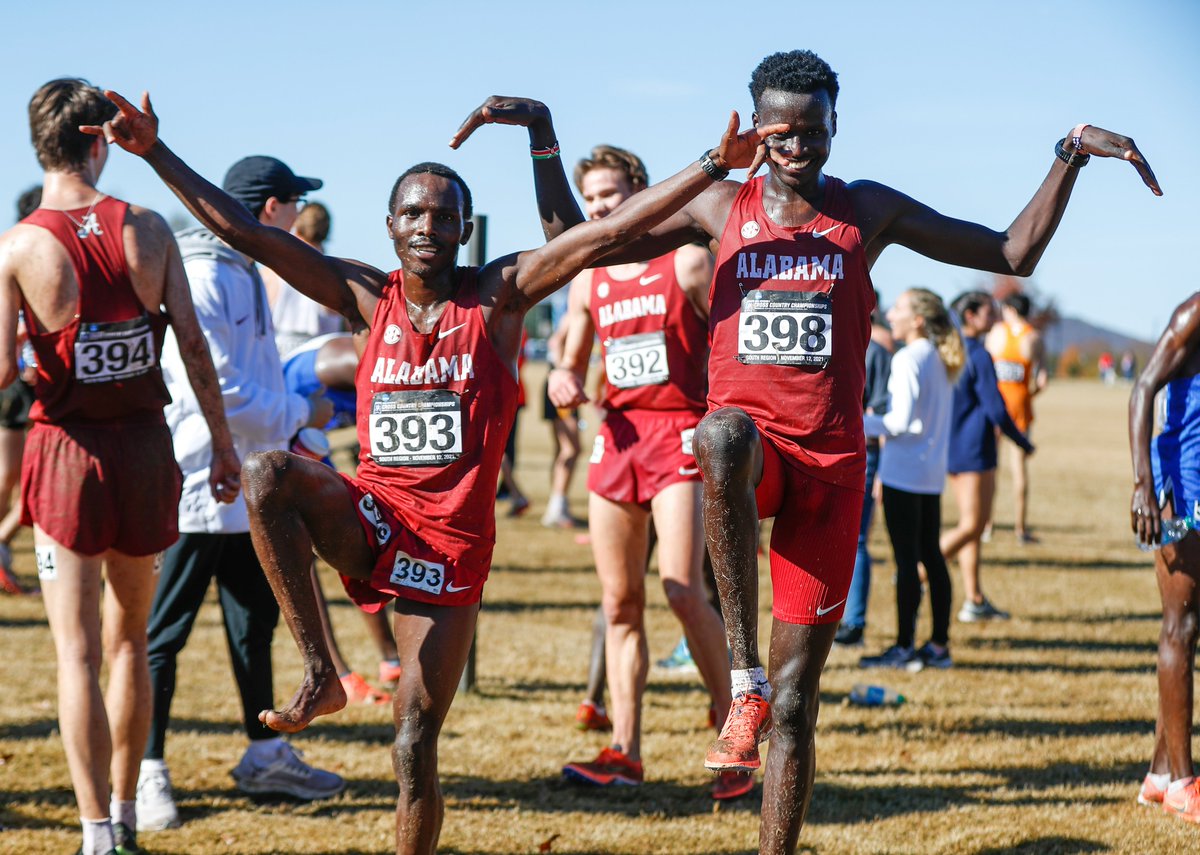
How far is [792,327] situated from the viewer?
3838 millimetres

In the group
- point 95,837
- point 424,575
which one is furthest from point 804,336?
point 95,837

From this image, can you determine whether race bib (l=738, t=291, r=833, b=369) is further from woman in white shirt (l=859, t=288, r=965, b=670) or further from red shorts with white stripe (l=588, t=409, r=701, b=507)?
woman in white shirt (l=859, t=288, r=965, b=670)

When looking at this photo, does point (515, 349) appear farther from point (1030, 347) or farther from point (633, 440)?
point (1030, 347)

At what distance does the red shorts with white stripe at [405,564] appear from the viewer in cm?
392

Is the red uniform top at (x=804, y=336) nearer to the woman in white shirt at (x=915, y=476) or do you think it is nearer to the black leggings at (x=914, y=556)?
the woman in white shirt at (x=915, y=476)

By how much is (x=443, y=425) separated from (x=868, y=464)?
18.3 feet

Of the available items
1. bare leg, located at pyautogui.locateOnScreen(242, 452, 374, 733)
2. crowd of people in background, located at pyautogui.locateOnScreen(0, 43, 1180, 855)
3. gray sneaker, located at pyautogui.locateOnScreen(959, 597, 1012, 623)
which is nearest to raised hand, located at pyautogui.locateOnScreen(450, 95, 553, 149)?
crowd of people in background, located at pyautogui.locateOnScreen(0, 43, 1180, 855)

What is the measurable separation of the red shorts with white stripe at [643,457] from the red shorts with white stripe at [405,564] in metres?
1.78

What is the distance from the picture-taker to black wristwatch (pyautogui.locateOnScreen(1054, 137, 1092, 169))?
3.95 meters

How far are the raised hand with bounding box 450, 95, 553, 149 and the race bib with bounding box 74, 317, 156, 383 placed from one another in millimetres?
1344

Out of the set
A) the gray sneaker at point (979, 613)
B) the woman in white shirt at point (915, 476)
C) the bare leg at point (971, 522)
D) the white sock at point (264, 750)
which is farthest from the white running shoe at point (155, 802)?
the gray sneaker at point (979, 613)

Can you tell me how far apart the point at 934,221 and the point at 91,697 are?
3.25 metres

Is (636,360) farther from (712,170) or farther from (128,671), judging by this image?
(128,671)

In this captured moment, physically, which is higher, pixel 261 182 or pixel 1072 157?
pixel 261 182
